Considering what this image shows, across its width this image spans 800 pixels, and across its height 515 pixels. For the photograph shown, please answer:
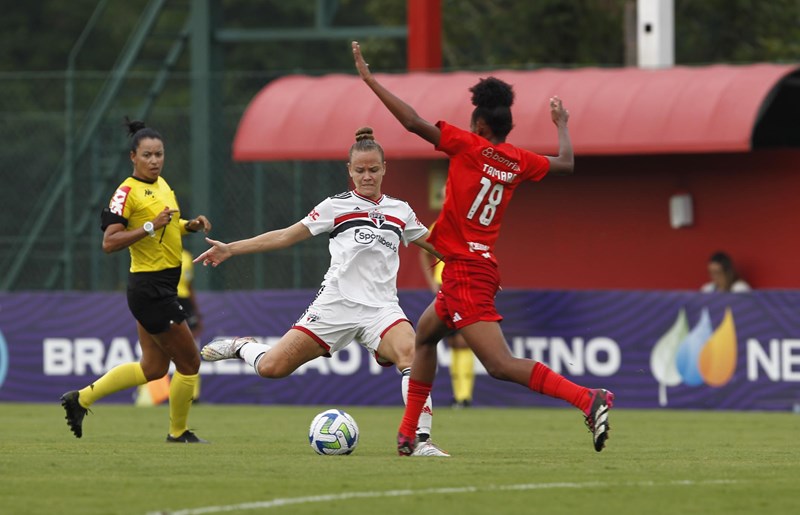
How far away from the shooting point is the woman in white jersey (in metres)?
11.0

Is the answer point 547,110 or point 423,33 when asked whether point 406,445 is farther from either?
point 423,33

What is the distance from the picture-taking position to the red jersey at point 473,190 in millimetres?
10305

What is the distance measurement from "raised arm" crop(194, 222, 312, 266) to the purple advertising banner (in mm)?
8546

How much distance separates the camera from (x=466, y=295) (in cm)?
1032

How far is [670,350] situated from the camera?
61.1ft

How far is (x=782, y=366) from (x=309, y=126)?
6.90 m

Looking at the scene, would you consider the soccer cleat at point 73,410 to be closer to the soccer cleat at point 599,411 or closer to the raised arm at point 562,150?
the raised arm at point 562,150

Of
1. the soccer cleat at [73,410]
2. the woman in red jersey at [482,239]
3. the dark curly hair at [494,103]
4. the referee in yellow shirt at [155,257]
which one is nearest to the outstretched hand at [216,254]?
the woman in red jersey at [482,239]

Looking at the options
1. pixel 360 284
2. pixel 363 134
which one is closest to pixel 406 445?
pixel 360 284

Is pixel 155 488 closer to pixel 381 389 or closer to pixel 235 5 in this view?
pixel 381 389

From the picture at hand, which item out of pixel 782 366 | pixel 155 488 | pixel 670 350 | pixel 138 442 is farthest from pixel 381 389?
pixel 155 488

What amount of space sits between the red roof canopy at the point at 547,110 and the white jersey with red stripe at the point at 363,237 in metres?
9.19

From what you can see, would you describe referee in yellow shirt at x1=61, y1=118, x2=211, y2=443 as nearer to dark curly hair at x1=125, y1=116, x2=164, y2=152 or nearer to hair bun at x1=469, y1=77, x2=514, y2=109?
dark curly hair at x1=125, y1=116, x2=164, y2=152

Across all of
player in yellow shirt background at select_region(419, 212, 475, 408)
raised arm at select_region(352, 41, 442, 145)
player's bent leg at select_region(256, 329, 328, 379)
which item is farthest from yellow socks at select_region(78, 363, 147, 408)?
player in yellow shirt background at select_region(419, 212, 475, 408)
